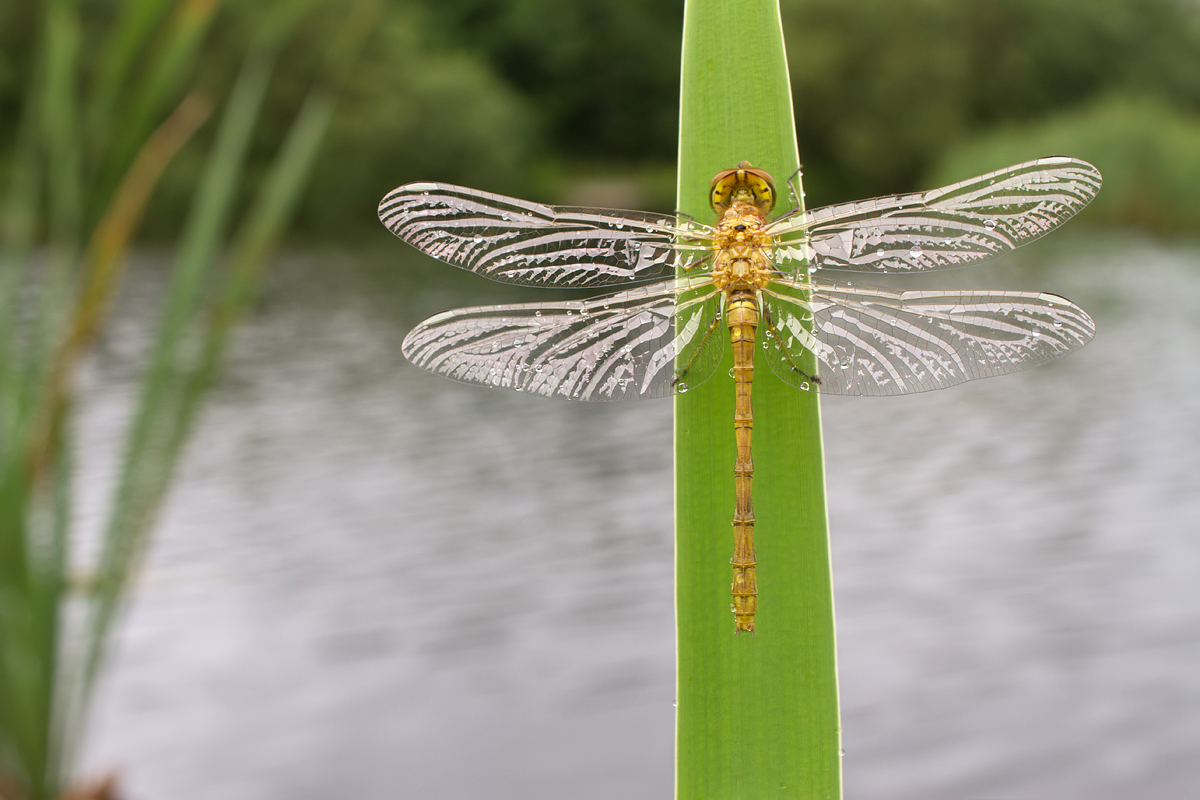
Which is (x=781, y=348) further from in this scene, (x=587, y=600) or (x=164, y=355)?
(x=587, y=600)

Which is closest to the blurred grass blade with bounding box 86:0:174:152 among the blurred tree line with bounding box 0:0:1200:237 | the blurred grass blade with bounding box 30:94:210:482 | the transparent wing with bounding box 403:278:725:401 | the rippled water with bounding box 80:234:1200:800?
the blurred grass blade with bounding box 30:94:210:482

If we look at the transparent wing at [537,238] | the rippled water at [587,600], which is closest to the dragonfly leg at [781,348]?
the transparent wing at [537,238]

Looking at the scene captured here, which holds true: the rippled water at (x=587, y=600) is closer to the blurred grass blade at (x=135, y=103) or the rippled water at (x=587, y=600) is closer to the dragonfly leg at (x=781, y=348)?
the blurred grass blade at (x=135, y=103)

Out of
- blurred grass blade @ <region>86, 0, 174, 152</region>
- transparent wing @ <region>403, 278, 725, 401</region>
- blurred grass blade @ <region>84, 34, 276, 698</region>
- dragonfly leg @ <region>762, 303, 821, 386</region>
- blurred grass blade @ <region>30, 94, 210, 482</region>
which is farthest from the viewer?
blurred grass blade @ <region>84, 34, 276, 698</region>

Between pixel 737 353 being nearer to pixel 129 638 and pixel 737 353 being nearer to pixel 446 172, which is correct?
pixel 129 638

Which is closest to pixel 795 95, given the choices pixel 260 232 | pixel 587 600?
pixel 587 600

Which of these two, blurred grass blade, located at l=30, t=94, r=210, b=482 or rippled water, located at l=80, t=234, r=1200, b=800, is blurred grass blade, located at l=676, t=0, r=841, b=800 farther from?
rippled water, located at l=80, t=234, r=1200, b=800

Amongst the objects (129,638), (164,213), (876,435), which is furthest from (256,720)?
(164,213)
